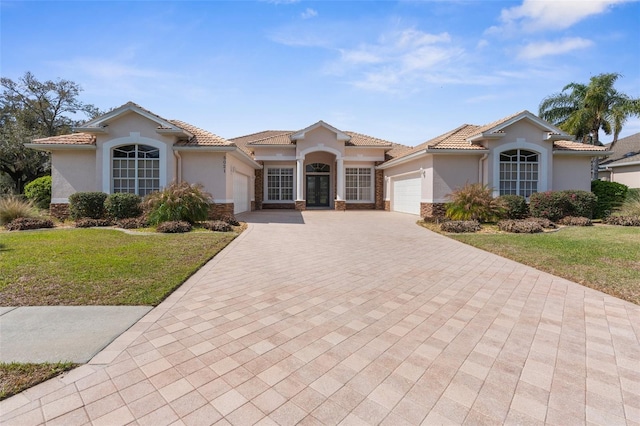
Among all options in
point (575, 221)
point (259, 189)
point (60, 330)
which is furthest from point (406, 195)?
point (60, 330)

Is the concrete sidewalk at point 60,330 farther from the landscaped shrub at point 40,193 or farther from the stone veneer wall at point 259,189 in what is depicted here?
the stone veneer wall at point 259,189

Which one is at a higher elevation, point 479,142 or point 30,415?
point 479,142

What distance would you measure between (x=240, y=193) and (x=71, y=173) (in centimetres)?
777

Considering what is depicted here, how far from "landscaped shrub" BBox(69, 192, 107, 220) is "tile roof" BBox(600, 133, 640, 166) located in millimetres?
31810

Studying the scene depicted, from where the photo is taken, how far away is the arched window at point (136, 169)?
47.4 ft

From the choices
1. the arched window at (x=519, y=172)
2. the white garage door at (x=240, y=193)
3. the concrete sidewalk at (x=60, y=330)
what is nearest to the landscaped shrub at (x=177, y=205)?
the white garage door at (x=240, y=193)

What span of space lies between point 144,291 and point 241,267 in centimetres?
208

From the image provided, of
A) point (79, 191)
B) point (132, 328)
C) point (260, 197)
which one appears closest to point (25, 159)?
point (79, 191)

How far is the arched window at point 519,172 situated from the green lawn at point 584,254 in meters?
4.65

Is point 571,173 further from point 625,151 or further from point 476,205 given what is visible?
point 625,151

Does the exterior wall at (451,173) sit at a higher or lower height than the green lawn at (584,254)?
higher

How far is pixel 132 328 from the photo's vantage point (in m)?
3.79

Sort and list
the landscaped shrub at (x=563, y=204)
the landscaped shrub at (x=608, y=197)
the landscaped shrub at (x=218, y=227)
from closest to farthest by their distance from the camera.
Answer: the landscaped shrub at (x=218, y=227) < the landscaped shrub at (x=563, y=204) < the landscaped shrub at (x=608, y=197)

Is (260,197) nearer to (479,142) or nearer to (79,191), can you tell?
(79,191)
